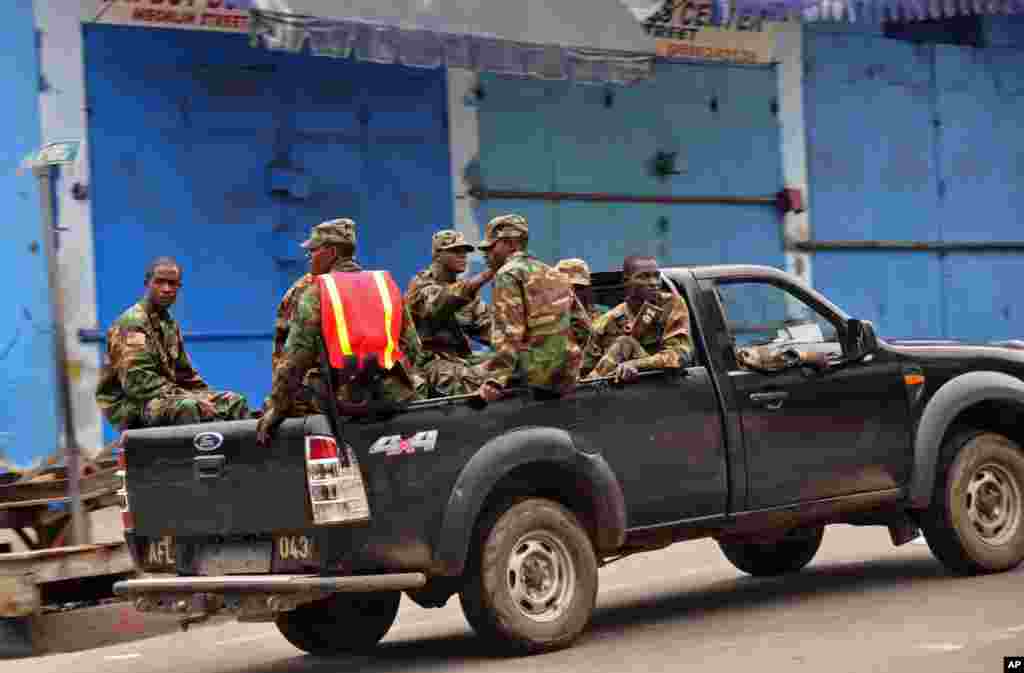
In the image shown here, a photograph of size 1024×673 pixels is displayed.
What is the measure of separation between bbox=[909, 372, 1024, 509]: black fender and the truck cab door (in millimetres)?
76

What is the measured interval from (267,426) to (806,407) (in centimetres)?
293

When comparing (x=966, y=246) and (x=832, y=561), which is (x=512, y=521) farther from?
(x=966, y=246)

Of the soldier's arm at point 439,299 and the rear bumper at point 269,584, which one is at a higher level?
the soldier's arm at point 439,299

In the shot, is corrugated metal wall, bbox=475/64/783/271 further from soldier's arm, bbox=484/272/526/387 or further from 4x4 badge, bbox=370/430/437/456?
4x4 badge, bbox=370/430/437/456

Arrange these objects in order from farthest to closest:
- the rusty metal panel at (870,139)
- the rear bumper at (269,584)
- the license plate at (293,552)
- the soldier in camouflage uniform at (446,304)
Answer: the rusty metal panel at (870,139), the soldier in camouflage uniform at (446,304), the license plate at (293,552), the rear bumper at (269,584)

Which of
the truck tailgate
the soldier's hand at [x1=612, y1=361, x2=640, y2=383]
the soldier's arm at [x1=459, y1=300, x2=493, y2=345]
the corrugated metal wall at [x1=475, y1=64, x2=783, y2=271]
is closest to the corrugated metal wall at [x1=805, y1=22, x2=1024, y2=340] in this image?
the corrugated metal wall at [x1=475, y1=64, x2=783, y2=271]

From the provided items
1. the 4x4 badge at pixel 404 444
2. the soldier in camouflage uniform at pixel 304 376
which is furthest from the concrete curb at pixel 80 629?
the 4x4 badge at pixel 404 444

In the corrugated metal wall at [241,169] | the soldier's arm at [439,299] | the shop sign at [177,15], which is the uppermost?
the shop sign at [177,15]

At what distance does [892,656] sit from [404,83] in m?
9.85

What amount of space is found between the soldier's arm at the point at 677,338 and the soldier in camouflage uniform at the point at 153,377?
209 centimetres

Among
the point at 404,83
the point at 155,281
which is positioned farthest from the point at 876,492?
the point at 404,83

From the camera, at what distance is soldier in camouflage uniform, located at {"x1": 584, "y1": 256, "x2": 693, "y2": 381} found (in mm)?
8219

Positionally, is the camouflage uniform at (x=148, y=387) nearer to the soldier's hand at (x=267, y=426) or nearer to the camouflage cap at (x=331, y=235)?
the camouflage cap at (x=331, y=235)

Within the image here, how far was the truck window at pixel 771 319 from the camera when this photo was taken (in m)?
8.71
